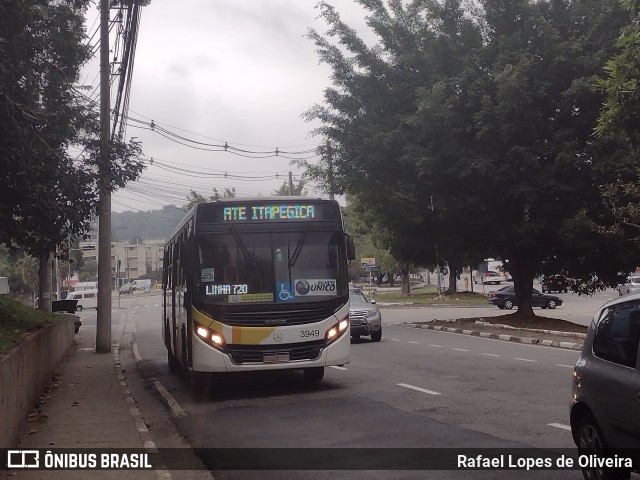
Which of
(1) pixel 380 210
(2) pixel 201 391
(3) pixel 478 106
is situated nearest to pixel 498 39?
(3) pixel 478 106

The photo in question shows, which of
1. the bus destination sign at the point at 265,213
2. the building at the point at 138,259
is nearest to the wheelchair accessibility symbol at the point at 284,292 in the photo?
the bus destination sign at the point at 265,213

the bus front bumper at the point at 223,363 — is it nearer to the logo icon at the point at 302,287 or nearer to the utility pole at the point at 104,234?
the logo icon at the point at 302,287

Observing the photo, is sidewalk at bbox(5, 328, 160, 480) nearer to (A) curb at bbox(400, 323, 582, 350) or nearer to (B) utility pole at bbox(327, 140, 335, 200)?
(A) curb at bbox(400, 323, 582, 350)

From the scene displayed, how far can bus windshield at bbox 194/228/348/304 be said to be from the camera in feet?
38.4

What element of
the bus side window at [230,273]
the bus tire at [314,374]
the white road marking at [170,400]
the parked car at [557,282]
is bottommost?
the white road marking at [170,400]

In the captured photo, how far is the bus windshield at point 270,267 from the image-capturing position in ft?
38.4

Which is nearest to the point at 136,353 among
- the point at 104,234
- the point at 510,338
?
the point at 104,234

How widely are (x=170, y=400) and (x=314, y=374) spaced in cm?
252

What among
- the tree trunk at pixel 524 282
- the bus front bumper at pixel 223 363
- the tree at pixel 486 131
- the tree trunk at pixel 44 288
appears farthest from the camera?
the tree trunk at pixel 524 282

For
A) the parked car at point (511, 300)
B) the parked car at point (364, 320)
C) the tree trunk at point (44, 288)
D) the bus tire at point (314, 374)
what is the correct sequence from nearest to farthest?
1. the bus tire at point (314, 374)
2. the parked car at point (364, 320)
3. the tree trunk at point (44, 288)
4. the parked car at point (511, 300)

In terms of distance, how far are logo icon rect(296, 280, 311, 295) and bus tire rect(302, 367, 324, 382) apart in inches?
66.8

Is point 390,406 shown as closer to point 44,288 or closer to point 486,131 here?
point 486,131

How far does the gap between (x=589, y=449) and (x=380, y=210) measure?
23.5 m

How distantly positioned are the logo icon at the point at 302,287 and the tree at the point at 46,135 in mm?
4865
